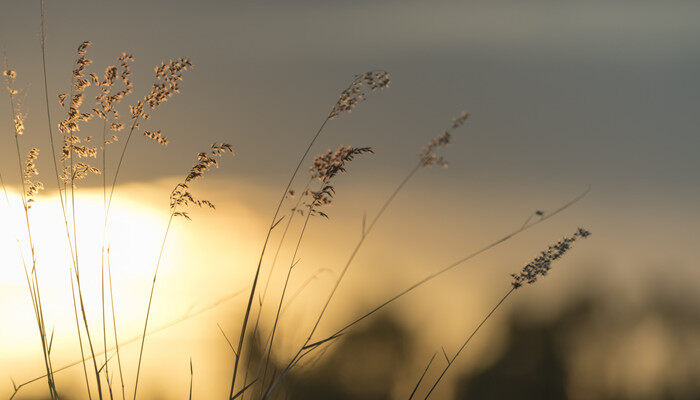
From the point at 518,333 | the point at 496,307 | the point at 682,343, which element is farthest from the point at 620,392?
the point at 496,307

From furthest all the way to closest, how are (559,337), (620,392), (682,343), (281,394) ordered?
(559,337), (620,392), (682,343), (281,394)

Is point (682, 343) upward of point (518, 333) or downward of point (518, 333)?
downward

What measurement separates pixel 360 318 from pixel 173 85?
3.50ft

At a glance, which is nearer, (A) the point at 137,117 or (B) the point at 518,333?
(A) the point at 137,117

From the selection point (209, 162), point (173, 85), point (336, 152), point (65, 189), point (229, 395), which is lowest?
point (229, 395)

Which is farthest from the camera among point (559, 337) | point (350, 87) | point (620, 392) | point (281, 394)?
point (559, 337)

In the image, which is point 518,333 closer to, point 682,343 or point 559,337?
point 559,337

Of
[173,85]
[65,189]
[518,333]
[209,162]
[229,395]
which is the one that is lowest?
[229,395]

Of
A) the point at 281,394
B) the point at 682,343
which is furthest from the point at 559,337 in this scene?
the point at 281,394

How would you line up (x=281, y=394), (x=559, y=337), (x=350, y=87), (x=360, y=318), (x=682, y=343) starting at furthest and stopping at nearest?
(x=559, y=337) → (x=682, y=343) → (x=281, y=394) → (x=350, y=87) → (x=360, y=318)

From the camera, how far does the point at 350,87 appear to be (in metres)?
2.16

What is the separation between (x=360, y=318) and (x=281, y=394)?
51cm

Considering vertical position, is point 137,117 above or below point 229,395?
above

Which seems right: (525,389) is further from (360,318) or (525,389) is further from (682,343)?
(360,318)
